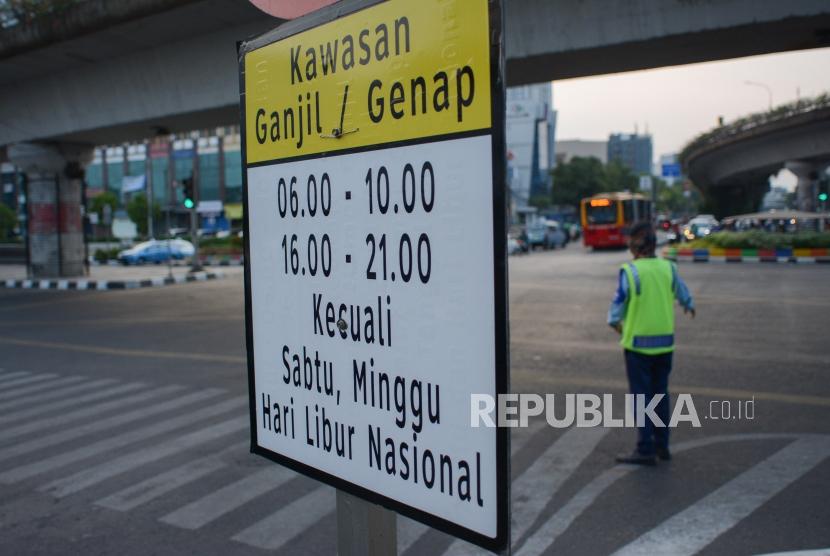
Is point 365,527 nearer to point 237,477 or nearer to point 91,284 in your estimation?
point 237,477

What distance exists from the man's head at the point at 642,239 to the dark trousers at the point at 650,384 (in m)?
0.80

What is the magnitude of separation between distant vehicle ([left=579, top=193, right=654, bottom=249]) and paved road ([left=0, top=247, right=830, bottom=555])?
30.7 metres

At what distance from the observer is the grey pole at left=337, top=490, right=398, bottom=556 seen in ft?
6.33

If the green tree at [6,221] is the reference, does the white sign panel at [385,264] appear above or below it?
below

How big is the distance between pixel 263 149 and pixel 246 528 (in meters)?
3.37

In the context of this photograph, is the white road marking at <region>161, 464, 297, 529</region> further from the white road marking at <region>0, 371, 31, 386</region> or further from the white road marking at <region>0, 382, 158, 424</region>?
the white road marking at <region>0, 371, 31, 386</region>

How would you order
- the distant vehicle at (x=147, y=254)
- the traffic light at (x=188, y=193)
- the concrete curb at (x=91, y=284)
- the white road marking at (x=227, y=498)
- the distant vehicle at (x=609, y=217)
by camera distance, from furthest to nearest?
1. the distant vehicle at (x=609, y=217)
2. the distant vehicle at (x=147, y=254)
3. the traffic light at (x=188, y=193)
4. the concrete curb at (x=91, y=284)
5. the white road marking at (x=227, y=498)

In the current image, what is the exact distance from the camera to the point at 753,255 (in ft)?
97.6

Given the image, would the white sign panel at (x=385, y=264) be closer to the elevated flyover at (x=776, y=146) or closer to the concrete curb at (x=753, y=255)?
the concrete curb at (x=753, y=255)

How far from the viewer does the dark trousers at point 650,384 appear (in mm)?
5816

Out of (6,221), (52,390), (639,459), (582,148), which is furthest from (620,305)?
(582,148)

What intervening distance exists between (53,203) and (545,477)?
23264mm

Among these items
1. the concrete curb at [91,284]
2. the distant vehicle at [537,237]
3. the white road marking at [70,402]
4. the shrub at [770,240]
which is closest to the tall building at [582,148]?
the distant vehicle at [537,237]

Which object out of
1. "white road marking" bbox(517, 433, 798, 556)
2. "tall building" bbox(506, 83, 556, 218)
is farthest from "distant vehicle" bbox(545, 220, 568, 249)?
"tall building" bbox(506, 83, 556, 218)
